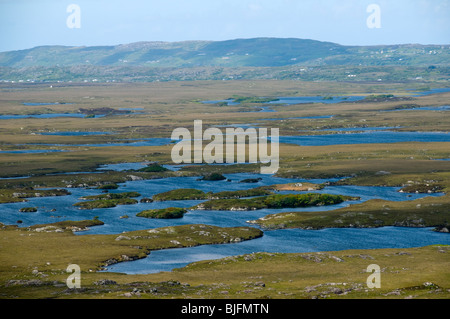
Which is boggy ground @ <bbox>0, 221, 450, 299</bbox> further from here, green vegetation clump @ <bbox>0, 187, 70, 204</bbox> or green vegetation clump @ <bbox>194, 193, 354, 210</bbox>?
green vegetation clump @ <bbox>0, 187, 70, 204</bbox>

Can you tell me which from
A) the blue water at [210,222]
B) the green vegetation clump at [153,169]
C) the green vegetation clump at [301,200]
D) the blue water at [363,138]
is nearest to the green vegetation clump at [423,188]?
the blue water at [210,222]

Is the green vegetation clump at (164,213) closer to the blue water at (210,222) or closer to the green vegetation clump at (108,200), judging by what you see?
the blue water at (210,222)

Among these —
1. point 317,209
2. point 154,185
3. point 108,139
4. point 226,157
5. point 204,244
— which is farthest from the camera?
point 108,139

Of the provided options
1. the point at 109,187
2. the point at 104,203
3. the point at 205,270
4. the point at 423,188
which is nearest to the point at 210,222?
the point at 104,203

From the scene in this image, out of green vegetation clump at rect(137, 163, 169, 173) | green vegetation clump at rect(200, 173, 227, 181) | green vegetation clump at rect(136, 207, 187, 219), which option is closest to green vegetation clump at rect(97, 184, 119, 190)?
green vegetation clump at rect(137, 163, 169, 173)

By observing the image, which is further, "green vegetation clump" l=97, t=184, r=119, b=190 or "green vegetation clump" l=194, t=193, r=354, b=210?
"green vegetation clump" l=97, t=184, r=119, b=190

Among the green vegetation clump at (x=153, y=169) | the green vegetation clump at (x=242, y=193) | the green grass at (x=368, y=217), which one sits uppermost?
the green vegetation clump at (x=153, y=169)

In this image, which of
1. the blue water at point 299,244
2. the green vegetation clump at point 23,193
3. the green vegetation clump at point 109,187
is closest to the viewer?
the blue water at point 299,244
